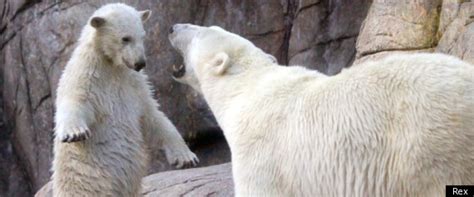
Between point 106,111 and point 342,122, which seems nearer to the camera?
point 342,122

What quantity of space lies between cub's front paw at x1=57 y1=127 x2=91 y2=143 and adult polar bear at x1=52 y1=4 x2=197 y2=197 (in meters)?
0.24

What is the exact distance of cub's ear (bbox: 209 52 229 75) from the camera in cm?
578

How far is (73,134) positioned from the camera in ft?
21.1

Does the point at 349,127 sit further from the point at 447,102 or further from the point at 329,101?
the point at 447,102

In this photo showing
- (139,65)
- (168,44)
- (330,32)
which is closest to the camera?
(139,65)

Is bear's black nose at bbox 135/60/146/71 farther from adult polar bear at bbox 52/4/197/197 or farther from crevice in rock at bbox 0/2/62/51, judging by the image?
crevice in rock at bbox 0/2/62/51

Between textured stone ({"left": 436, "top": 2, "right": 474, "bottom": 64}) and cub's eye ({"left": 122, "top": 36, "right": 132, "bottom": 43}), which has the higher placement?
cub's eye ({"left": 122, "top": 36, "right": 132, "bottom": 43})

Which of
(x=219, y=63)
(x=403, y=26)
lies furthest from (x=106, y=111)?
(x=403, y=26)

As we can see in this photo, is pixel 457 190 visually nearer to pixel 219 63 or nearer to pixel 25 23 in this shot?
pixel 219 63

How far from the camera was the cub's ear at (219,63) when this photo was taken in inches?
227

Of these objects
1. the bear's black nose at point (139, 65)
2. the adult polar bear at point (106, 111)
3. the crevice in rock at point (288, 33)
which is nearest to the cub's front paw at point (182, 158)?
the adult polar bear at point (106, 111)

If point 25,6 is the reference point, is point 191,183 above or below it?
below

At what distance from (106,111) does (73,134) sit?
0.59 metres

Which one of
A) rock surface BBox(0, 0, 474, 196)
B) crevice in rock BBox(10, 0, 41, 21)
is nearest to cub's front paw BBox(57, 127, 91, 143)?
rock surface BBox(0, 0, 474, 196)
